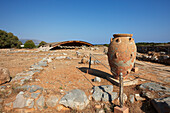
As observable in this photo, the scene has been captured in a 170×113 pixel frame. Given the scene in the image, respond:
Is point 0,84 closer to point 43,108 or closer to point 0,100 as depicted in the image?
point 0,100

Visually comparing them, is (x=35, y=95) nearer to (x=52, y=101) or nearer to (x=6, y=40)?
(x=52, y=101)

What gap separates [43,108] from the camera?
10.1ft

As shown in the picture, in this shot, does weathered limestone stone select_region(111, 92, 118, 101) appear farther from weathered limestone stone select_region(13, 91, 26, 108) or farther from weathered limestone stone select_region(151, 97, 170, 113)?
weathered limestone stone select_region(13, 91, 26, 108)

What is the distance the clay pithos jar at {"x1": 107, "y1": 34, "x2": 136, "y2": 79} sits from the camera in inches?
158

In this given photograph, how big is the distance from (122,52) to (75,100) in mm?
2389

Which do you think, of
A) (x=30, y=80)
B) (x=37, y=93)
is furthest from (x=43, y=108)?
(x=30, y=80)

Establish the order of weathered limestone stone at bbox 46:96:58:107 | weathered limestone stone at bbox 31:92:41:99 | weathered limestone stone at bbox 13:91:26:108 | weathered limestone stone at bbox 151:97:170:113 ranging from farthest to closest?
weathered limestone stone at bbox 31:92:41:99, weathered limestone stone at bbox 46:96:58:107, weathered limestone stone at bbox 13:91:26:108, weathered limestone stone at bbox 151:97:170:113

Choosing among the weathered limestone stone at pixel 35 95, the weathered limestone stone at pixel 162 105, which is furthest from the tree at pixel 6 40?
the weathered limestone stone at pixel 162 105

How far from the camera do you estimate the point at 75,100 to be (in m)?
3.27

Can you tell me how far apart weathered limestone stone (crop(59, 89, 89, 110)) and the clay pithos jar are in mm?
1498

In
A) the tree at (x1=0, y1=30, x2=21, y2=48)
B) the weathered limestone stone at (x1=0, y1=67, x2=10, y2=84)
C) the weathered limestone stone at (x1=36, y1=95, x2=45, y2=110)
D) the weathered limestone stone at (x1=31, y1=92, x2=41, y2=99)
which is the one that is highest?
the tree at (x1=0, y1=30, x2=21, y2=48)

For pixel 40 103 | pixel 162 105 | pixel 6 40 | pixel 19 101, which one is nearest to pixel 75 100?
pixel 40 103

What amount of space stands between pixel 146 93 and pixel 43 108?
332 cm

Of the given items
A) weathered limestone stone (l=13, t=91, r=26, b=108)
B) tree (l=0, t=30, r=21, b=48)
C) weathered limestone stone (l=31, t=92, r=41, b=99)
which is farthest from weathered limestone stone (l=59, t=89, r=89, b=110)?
tree (l=0, t=30, r=21, b=48)
